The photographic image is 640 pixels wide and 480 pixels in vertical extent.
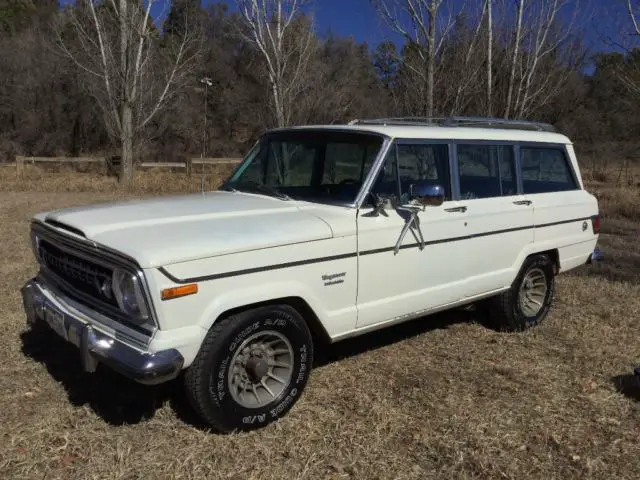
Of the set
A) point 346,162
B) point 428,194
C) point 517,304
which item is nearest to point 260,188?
point 346,162

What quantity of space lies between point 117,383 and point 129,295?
138 centimetres

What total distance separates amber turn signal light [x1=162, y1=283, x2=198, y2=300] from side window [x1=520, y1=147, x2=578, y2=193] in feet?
10.9

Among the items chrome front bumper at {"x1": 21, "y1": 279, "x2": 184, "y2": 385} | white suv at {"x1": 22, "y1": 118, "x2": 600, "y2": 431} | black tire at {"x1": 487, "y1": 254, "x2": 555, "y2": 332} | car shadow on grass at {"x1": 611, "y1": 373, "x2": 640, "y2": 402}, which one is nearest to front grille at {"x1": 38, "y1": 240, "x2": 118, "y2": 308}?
white suv at {"x1": 22, "y1": 118, "x2": 600, "y2": 431}

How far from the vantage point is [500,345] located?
16.8 ft

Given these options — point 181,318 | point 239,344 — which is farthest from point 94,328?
point 239,344

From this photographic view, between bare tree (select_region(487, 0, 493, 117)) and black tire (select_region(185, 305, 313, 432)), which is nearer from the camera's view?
black tire (select_region(185, 305, 313, 432))

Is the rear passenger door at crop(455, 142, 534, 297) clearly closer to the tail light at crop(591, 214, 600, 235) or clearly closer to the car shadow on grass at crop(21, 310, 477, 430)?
the car shadow on grass at crop(21, 310, 477, 430)

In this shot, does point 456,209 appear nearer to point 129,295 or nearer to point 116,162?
point 129,295

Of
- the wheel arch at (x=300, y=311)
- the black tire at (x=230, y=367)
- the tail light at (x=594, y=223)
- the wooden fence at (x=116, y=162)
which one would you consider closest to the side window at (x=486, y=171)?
the tail light at (x=594, y=223)

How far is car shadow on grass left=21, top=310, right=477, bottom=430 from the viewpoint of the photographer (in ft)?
12.3

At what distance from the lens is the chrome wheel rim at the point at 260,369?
3.45m

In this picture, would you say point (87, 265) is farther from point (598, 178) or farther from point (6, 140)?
point (6, 140)

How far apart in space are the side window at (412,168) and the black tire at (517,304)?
1.26m

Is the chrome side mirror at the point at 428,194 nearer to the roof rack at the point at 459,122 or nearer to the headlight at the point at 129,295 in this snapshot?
the roof rack at the point at 459,122
